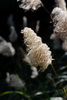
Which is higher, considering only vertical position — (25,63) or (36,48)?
(25,63)

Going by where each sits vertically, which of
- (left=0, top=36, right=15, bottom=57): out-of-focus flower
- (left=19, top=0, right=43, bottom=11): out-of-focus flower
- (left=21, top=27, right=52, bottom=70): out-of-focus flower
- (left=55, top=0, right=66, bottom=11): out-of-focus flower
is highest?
(left=0, top=36, right=15, bottom=57): out-of-focus flower

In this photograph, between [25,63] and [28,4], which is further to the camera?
[25,63]

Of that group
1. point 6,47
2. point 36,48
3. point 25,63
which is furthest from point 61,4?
point 25,63

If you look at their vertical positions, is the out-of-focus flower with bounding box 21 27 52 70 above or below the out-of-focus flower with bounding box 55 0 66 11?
below

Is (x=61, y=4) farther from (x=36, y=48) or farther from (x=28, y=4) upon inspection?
(x=36, y=48)

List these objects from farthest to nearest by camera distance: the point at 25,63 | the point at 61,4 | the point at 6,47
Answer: the point at 25,63 < the point at 6,47 < the point at 61,4

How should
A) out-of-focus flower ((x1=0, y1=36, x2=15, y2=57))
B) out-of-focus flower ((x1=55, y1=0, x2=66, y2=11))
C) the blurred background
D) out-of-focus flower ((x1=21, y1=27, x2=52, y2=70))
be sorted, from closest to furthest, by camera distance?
out-of-focus flower ((x1=21, y1=27, x2=52, y2=70))
out-of-focus flower ((x1=55, y1=0, x2=66, y2=11))
the blurred background
out-of-focus flower ((x1=0, y1=36, x2=15, y2=57))

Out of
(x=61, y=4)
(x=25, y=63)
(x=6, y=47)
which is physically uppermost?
(x=25, y=63)

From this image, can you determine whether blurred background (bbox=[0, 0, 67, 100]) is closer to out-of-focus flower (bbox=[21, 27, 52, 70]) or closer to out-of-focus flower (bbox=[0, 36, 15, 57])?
out-of-focus flower (bbox=[0, 36, 15, 57])

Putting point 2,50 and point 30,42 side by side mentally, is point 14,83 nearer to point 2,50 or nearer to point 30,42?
point 2,50

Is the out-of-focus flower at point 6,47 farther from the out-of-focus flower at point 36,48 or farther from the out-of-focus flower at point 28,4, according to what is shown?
the out-of-focus flower at point 36,48

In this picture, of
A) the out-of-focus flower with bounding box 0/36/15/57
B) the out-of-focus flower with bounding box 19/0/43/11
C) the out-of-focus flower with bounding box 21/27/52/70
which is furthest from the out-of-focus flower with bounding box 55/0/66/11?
the out-of-focus flower with bounding box 0/36/15/57

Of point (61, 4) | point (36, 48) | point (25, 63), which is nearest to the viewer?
point (36, 48)
